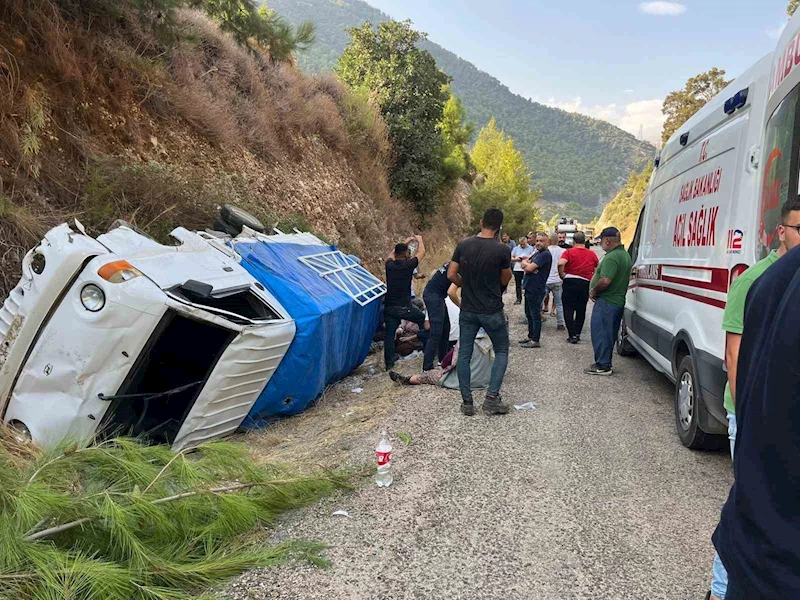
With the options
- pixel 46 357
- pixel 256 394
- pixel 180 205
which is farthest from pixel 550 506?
pixel 180 205

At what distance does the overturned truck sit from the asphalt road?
1351 millimetres

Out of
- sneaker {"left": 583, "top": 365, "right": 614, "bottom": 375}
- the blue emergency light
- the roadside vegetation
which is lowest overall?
sneaker {"left": 583, "top": 365, "right": 614, "bottom": 375}

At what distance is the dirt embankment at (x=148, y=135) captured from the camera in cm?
715

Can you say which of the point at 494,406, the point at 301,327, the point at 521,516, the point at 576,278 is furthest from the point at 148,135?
the point at 521,516

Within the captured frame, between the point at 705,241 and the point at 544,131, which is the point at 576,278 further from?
the point at 544,131

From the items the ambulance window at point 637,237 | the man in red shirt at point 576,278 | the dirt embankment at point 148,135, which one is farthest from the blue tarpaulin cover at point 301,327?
the ambulance window at point 637,237

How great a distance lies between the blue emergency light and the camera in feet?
13.0

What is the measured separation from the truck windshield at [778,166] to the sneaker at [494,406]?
2547 millimetres

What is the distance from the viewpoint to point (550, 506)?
11.5 feet

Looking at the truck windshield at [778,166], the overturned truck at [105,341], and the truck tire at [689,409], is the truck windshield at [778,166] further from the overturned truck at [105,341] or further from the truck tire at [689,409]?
the overturned truck at [105,341]

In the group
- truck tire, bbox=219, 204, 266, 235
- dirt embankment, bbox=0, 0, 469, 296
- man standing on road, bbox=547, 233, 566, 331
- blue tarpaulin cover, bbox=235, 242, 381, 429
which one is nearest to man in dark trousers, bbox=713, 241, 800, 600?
blue tarpaulin cover, bbox=235, 242, 381, 429

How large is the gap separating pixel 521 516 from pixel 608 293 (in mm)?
4147

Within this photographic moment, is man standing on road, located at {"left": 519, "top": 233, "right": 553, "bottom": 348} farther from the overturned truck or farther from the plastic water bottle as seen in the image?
the plastic water bottle

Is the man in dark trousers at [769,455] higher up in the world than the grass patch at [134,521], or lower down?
higher up
